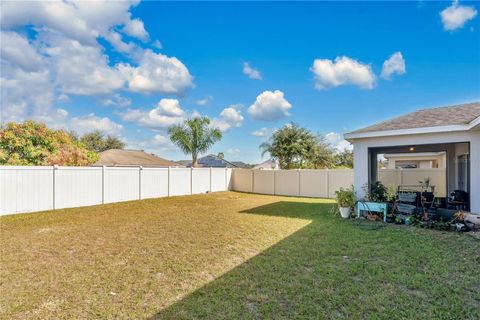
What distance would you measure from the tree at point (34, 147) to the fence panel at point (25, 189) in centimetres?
357

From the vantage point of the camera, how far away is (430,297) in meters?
3.15

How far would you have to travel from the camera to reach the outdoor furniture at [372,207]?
7739 mm

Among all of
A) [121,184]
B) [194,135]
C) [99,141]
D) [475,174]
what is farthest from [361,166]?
[99,141]

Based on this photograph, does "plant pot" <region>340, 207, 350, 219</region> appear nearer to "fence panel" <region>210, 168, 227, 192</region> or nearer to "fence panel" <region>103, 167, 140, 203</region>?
"fence panel" <region>103, 167, 140, 203</region>

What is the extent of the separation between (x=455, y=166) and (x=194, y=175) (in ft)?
40.4

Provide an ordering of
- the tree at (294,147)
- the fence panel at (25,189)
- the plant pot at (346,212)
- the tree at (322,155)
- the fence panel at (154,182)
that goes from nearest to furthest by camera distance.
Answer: the plant pot at (346,212), the fence panel at (25,189), the fence panel at (154,182), the tree at (294,147), the tree at (322,155)

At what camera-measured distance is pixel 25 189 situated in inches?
355

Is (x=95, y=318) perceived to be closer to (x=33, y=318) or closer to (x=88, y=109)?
(x=33, y=318)

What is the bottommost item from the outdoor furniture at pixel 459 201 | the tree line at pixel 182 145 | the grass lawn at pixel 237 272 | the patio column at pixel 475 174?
the grass lawn at pixel 237 272

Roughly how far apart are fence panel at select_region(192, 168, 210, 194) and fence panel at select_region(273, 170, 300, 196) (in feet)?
14.1

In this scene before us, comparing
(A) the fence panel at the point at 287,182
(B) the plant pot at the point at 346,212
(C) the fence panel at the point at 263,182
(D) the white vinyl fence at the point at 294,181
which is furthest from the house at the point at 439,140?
(C) the fence panel at the point at 263,182

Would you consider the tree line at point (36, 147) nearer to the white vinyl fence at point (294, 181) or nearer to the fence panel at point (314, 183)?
the white vinyl fence at point (294, 181)

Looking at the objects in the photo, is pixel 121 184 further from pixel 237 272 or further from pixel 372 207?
pixel 372 207

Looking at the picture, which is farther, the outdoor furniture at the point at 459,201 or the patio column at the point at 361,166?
the patio column at the point at 361,166
